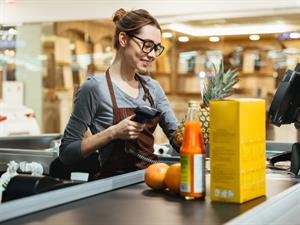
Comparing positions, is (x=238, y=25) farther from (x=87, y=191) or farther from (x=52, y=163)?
(x=87, y=191)

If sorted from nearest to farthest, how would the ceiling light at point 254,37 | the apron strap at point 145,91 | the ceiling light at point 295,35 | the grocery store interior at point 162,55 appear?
the apron strap at point 145,91 → the grocery store interior at point 162,55 → the ceiling light at point 295,35 → the ceiling light at point 254,37

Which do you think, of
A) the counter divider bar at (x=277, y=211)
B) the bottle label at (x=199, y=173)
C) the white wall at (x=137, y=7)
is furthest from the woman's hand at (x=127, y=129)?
the white wall at (x=137, y=7)

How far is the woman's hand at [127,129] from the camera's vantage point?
6.17ft

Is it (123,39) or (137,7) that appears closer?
(123,39)

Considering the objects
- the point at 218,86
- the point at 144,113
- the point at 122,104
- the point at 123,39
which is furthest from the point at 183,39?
the point at 144,113

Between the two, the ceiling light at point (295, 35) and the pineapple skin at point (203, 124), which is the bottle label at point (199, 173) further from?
the ceiling light at point (295, 35)

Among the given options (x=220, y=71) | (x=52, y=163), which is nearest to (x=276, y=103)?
(x=220, y=71)

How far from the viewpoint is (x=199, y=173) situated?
4.72 feet

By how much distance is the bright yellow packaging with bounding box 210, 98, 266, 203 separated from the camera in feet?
4.59

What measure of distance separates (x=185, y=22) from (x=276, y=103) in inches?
199

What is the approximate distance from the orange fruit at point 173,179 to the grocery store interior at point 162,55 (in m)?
4.68

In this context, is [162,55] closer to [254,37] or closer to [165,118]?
[254,37]

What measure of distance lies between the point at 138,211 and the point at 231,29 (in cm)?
589

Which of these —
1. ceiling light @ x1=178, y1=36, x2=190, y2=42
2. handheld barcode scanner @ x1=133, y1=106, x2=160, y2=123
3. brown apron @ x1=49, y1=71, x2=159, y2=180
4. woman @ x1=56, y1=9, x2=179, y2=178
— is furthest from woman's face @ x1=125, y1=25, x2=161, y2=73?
ceiling light @ x1=178, y1=36, x2=190, y2=42
